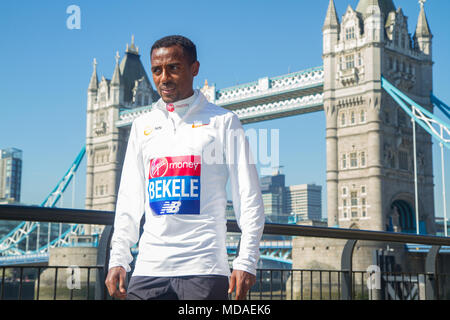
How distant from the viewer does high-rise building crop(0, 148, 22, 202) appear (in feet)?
372

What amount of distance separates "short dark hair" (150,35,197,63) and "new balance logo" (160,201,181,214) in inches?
19.6

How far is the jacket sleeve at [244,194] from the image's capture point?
193cm

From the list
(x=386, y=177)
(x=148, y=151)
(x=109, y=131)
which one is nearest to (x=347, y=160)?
(x=386, y=177)

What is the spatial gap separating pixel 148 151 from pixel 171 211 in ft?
0.85

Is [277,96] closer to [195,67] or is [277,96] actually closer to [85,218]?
[85,218]

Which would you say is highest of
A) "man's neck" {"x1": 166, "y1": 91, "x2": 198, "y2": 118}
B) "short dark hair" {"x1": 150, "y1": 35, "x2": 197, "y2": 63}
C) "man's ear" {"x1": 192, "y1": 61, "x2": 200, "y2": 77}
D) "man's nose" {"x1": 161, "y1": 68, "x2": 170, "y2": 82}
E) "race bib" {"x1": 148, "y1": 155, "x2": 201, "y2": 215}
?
"short dark hair" {"x1": 150, "y1": 35, "x2": 197, "y2": 63}

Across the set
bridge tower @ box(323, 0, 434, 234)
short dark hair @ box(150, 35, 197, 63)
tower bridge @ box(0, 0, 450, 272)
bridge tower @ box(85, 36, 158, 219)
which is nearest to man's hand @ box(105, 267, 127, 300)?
short dark hair @ box(150, 35, 197, 63)

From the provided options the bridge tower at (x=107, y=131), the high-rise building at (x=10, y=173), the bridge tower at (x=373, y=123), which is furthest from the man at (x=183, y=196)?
the high-rise building at (x=10, y=173)

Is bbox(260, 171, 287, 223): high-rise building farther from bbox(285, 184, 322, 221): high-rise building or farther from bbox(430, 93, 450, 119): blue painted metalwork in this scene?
bbox(430, 93, 450, 119): blue painted metalwork

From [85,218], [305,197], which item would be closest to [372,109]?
[85,218]

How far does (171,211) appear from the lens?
1.97 meters

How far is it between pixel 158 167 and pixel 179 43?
0.42m
